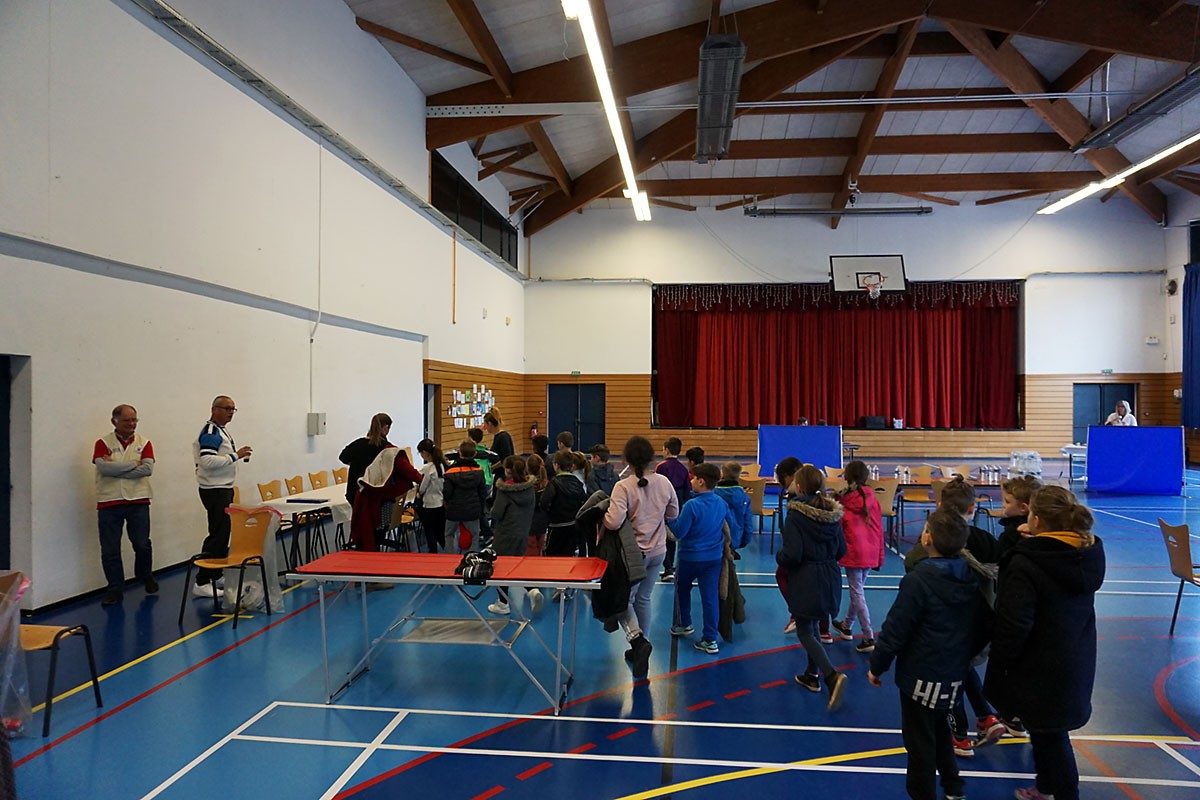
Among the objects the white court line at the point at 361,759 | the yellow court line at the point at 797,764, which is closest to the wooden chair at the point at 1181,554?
the yellow court line at the point at 797,764

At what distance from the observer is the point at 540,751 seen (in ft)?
11.8

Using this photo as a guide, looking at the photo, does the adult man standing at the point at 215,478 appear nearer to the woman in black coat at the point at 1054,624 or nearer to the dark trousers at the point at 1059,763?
the woman in black coat at the point at 1054,624

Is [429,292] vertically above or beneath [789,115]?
beneath

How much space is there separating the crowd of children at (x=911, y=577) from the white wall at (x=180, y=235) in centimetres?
281

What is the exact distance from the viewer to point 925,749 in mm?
2961

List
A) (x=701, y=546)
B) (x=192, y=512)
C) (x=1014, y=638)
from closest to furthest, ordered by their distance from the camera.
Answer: (x=1014, y=638), (x=701, y=546), (x=192, y=512)

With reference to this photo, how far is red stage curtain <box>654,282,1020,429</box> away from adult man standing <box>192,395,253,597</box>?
1460cm

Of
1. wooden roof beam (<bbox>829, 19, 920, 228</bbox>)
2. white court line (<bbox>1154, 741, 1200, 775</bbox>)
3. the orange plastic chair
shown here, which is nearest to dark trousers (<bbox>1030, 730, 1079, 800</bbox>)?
white court line (<bbox>1154, 741, 1200, 775</bbox>)

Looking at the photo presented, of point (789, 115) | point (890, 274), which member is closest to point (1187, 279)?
point (890, 274)

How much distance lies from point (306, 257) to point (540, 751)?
286 inches

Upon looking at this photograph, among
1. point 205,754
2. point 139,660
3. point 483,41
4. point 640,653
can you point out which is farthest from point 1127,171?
point 139,660

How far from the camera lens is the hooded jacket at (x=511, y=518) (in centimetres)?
557

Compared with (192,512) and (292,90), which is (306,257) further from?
(192,512)

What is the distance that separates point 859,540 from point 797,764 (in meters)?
1.92
